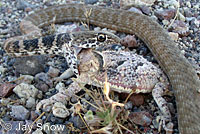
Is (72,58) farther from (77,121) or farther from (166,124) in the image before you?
(166,124)

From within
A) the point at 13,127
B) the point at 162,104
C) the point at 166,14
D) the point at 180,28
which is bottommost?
the point at 13,127

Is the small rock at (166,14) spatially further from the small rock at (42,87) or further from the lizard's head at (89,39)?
the small rock at (42,87)

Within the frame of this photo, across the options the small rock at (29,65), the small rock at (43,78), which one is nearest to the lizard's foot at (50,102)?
the small rock at (43,78)

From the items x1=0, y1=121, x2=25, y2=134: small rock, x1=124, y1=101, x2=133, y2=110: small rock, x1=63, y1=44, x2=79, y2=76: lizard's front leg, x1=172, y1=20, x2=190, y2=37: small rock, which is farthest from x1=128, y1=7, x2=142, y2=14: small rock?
x1=0, y1=121, x2=25, y2=134: small rock

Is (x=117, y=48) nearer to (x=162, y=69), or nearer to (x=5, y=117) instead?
(x=162, y=69)

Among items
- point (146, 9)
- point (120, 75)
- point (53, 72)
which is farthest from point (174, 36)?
point (53, 72)

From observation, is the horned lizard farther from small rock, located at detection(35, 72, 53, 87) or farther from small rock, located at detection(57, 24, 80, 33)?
small rock, located at detection(57, 24, 80, 33)
